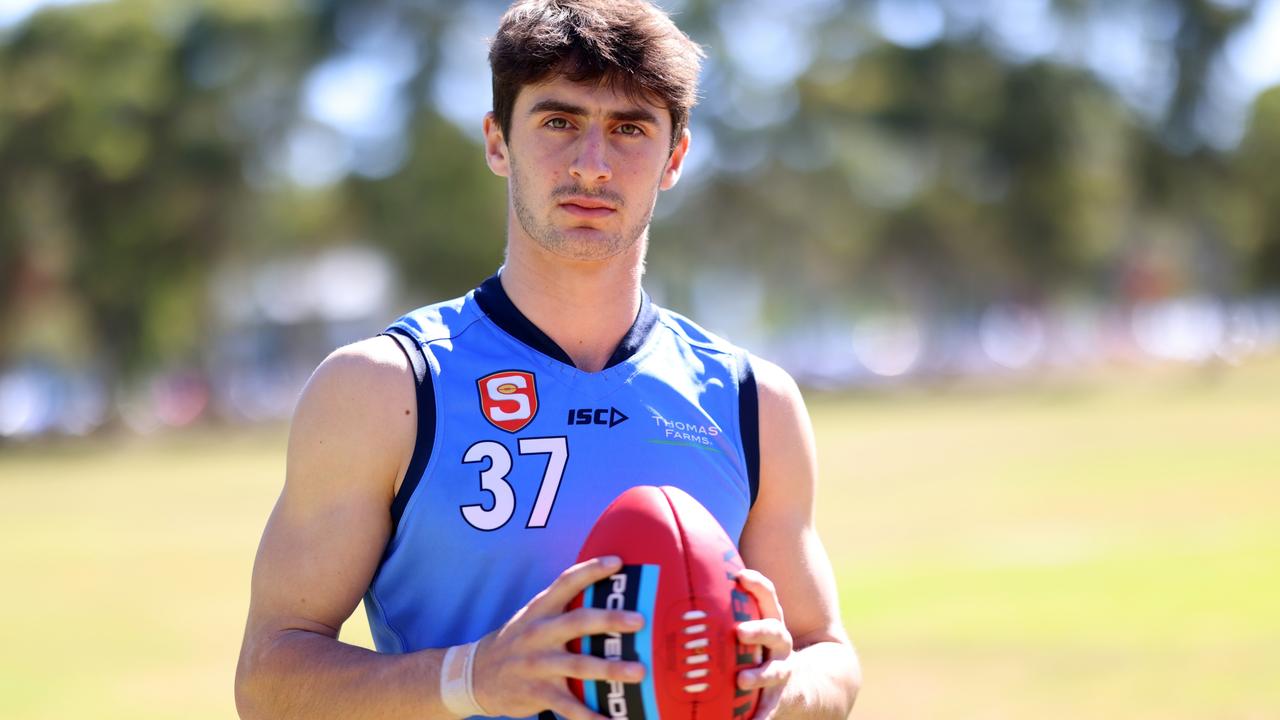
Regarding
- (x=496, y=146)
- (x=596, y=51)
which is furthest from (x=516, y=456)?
(x=596, y=51)

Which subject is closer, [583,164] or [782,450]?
[583,164]

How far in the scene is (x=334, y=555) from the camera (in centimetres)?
289

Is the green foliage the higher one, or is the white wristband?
the green foliage

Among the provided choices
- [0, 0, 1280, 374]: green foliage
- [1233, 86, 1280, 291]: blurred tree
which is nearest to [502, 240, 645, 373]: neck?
[0, 0, 1280, 374]: green foliage

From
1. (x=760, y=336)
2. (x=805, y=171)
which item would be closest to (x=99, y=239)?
(x=805, y=171)

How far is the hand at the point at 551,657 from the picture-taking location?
98.6 inches

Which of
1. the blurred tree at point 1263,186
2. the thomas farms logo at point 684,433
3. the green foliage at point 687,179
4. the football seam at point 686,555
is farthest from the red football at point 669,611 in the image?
the blurred tree at point 1263,186

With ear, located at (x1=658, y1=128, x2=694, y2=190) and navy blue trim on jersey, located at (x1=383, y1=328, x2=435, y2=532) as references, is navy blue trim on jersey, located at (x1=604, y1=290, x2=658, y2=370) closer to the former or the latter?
ear, located at (x1=658, y1=128, x2=694, y2=190)

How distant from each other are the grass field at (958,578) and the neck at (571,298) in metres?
6.03

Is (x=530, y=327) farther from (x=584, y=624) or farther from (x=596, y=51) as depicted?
(x=584, y=624)

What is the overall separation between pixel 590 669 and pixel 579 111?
1202mm

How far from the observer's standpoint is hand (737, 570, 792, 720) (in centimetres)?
263

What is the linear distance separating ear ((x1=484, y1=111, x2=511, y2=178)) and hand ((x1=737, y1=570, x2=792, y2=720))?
111cm

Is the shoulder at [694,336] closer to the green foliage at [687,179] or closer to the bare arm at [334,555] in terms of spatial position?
the bare arm at [334,555]
